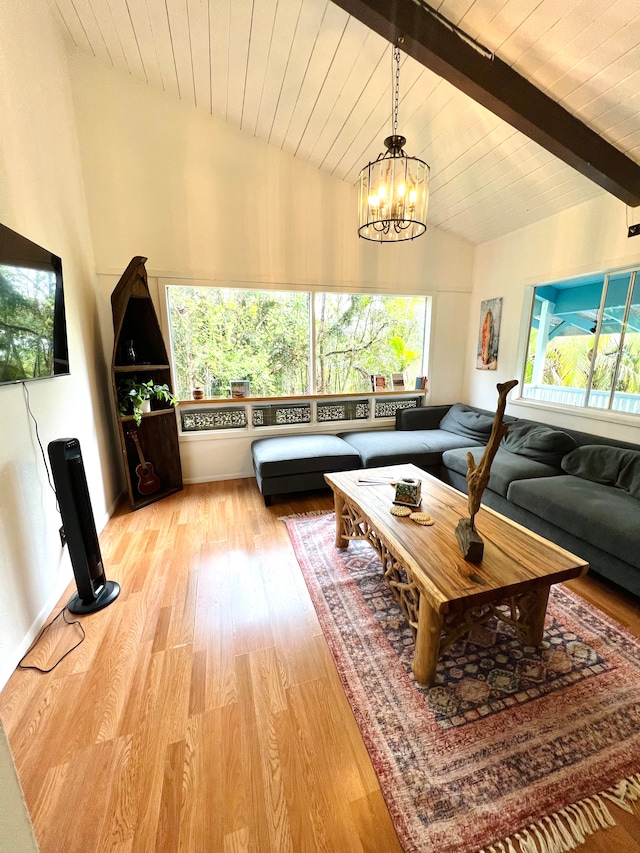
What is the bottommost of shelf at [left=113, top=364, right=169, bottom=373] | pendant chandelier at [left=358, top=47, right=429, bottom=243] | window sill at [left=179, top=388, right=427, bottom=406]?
window sill at [left=179, top=388, right=427, bottom=406]

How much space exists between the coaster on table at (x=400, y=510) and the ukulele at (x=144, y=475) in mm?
2319

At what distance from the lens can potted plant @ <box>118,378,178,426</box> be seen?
2846 mm

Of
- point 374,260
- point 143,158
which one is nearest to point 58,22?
point 143,158

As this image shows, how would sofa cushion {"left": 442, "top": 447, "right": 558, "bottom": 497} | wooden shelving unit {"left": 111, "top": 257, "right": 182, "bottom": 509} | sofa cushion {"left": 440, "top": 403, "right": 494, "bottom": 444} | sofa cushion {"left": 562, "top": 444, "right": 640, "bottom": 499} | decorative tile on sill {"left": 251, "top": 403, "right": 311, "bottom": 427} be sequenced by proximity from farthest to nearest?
decorative tile on sill {"left": 251, "top": 403, "right": 311, "bottom": 427} < sofa cushion {"left": 440, "top": 403, "right": 494, "bottom": 444} < wooden shelving unit {"left": 111, "top": 257, "right": 182, "bottom": 509} < sofa cushion {"left": 442, "top": 447, "right": 558, "bottom": 497} < sofa cushion {"left": 562, "top": 444, "right": 640, "bottom": 499}

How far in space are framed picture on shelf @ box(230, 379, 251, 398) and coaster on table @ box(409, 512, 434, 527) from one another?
2.33 metres

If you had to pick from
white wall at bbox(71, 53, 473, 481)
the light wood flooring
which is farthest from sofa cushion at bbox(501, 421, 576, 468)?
white wall at bbox(71, 53, 473, 481)

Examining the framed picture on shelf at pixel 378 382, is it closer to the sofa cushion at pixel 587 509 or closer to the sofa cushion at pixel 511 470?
the sofa cushion at pixel 511 470

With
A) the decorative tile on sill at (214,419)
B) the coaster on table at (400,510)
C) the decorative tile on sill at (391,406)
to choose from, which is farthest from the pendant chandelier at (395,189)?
the decorative tile on sill at (391,406)

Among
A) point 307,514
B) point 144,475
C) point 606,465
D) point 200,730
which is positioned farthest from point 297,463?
point 606,465

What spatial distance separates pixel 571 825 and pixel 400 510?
115cm

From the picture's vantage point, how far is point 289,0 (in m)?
1.92

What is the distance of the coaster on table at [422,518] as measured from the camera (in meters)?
1.76

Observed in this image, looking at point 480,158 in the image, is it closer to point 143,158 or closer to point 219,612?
point 143,158

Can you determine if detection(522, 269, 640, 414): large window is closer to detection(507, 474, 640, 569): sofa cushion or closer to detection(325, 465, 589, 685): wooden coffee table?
detection(507, 474, 640, 569): sofa cushion
